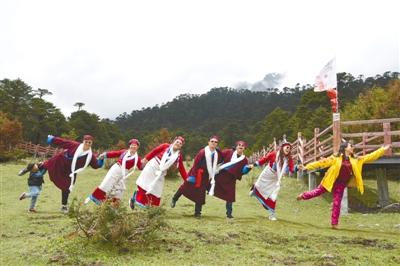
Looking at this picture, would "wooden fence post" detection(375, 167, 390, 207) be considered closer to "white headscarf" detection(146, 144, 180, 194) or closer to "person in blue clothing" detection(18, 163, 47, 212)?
"white headscarf" detection(146, 144, 180, 194)

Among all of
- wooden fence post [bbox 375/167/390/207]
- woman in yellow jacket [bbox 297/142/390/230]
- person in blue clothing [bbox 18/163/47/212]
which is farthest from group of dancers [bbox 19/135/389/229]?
wooden fence post [bbox 375/167/390/207]

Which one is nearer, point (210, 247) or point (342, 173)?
point (210, 247)

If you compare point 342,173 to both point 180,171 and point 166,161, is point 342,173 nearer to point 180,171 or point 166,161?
point 180,171

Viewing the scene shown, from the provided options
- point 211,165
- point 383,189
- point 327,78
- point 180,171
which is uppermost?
point 327,78

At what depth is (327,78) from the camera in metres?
9.59

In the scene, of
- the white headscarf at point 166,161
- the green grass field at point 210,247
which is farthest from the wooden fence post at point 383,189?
the white headscarf at point 166,161

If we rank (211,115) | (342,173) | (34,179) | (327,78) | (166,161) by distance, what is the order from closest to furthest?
(342,173) → (166,161) → (34,179) → (327,78) → (211,115)

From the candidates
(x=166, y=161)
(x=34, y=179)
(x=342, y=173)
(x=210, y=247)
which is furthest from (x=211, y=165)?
(x=34, y=179)

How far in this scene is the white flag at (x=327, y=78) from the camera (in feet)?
31.1

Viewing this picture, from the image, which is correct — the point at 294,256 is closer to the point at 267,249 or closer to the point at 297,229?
the point at 267,249

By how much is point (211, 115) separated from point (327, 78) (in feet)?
321

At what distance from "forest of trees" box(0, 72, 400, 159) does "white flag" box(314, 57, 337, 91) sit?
490 inches

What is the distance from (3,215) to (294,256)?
614 centimetres

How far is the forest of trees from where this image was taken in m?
26.6
